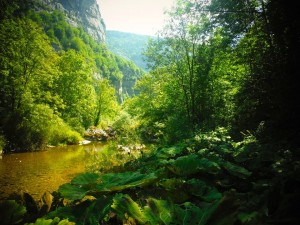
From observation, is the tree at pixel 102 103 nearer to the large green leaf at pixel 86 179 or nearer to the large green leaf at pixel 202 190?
the large green leaf at pixel 86 179


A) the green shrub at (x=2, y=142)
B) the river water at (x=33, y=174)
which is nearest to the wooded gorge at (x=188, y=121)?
the green shrub at (x=2, y=142)

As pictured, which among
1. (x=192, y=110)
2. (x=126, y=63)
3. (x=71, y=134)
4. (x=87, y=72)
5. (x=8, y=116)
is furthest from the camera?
(x=126, y=63)

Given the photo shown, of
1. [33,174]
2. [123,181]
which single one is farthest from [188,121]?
[123,181]

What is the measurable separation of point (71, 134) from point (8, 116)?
6.74 m

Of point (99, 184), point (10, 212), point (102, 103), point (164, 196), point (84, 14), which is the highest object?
point (84, 14)

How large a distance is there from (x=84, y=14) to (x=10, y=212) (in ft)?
433

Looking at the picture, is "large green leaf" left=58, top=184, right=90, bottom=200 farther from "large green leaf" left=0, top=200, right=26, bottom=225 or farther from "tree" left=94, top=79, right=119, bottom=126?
"tree" left=94, top=79, right=119, bottom=126

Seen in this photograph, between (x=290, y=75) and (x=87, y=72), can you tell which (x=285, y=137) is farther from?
(x=87, y=72)

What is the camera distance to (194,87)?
45.3 ft

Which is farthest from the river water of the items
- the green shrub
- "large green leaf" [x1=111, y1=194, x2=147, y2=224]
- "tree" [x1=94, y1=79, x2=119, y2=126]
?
"tree" [x1=94, y1=79, x2=119, y2=126]

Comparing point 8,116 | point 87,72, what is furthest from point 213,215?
point 87,72

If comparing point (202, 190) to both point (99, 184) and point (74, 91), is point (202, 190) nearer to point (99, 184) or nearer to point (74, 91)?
point (99, 184)

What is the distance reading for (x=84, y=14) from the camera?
388ft

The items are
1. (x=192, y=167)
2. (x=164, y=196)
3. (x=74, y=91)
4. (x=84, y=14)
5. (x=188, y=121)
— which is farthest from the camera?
(x=84, y=14)
